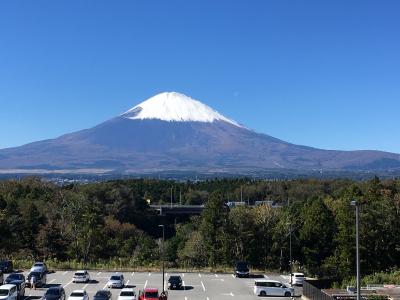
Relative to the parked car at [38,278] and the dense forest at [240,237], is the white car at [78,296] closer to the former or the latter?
the parked car at [38,278]

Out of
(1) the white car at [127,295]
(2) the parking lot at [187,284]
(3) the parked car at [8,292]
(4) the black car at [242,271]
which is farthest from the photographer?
(4) the black car at [242,271]

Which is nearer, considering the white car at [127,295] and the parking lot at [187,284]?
the white car at [127,295]

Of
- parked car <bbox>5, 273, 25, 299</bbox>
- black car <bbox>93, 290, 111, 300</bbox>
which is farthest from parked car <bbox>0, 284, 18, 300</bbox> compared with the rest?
black car <bbox>93, 290, 111, 300</bbox>

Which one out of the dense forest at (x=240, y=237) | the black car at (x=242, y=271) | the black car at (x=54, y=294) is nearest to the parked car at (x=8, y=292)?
the black car at (x=54, y=294)

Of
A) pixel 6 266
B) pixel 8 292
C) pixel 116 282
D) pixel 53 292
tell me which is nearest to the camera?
pixel 8 292

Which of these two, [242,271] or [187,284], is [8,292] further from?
[242,271]

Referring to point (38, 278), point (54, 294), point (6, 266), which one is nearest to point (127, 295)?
point (54, 294)

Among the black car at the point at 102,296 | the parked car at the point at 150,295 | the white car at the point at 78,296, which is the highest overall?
the white car at the point at 78,296
